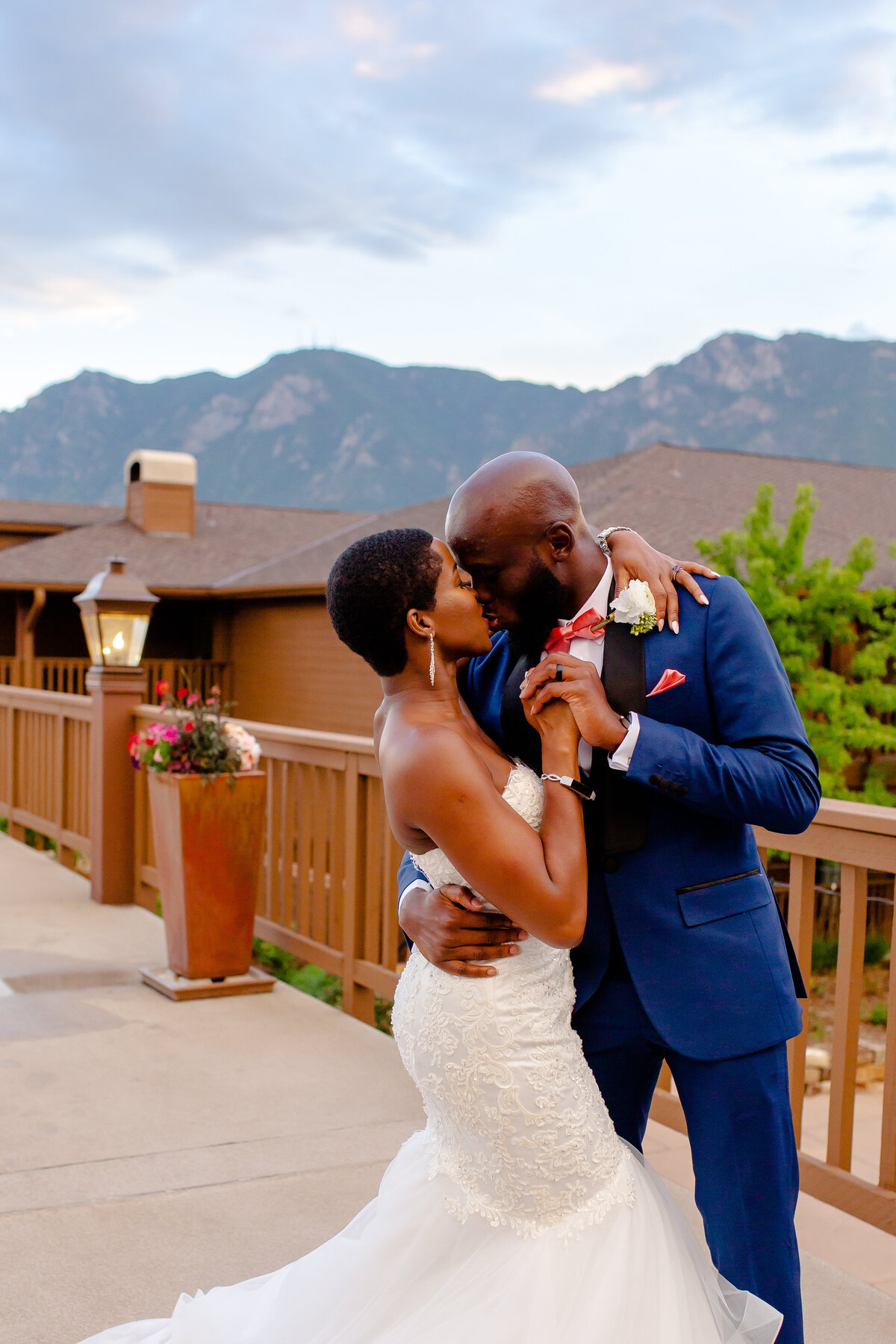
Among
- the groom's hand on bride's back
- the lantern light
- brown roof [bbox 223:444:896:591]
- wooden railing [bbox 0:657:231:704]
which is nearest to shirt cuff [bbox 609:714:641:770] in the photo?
the groom's hand on bride's back

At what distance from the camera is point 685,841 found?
1.85 m

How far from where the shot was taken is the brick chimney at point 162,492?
21.7m

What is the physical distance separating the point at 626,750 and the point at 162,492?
2135 centimetres

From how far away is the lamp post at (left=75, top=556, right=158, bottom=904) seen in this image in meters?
6.80

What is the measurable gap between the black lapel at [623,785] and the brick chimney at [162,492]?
67.8ft

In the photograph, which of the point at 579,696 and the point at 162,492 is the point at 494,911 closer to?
the point at 579,696

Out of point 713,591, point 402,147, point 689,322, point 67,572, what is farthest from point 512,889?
point 689,322

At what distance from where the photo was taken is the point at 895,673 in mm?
15016

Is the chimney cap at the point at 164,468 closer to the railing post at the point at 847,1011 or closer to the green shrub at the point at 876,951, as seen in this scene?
the green shrub at the point at 876,951

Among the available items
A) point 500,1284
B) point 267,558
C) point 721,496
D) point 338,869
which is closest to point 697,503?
point 721,496

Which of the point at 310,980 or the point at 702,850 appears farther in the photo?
the point at 310,980

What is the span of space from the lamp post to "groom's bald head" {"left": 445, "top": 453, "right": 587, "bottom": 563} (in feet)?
17.3

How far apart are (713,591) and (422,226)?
139 metres

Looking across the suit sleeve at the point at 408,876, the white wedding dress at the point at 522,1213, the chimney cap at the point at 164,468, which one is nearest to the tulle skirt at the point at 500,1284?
the white wedding dress at the point at 522,1213
